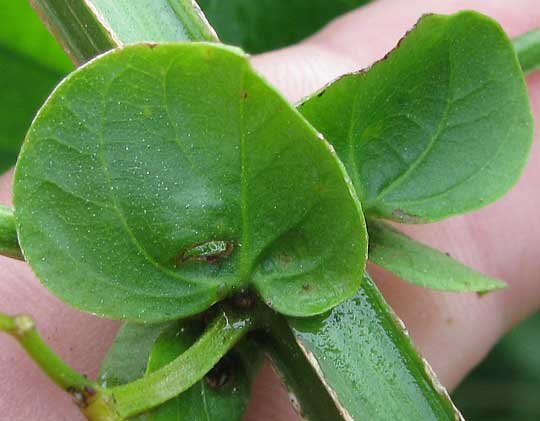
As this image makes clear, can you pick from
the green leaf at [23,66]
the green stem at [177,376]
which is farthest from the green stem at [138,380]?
the green leaf at [23,66]

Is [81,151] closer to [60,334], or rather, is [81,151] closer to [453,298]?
[60,334]

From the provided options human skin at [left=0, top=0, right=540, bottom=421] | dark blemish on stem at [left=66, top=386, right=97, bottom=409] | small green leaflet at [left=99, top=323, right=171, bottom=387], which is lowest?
human skin at [left=0, top=0, right=540, bottom=421]

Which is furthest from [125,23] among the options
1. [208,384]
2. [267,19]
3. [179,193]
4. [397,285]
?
[267,19]

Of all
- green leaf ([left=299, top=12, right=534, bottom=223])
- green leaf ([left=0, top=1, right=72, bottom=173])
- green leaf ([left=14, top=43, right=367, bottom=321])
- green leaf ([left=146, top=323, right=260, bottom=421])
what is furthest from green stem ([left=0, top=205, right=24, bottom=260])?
green leaf ([left=0, top=1, right=72, bottom=173])

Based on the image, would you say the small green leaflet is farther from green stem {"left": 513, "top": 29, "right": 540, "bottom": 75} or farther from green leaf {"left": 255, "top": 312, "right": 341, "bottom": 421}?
green stem {"left": 513, "top": 29, "right": 540, "bottom": 75}

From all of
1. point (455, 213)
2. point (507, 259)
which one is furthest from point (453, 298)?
point (455, 213)

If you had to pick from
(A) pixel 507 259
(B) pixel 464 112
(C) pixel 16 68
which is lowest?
(A) pixel 507 259

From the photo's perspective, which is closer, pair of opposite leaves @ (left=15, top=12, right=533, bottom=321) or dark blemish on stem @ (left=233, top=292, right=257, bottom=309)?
pair of opposite leaves @ (left=15, top=12, right=533, bottom=321)
